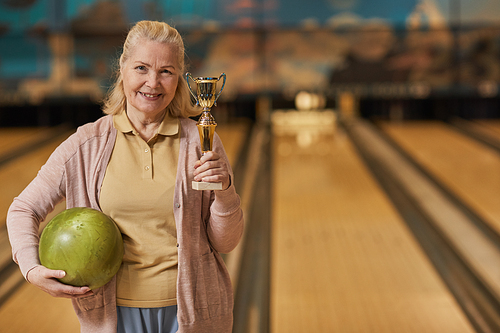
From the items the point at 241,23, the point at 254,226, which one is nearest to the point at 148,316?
the point at 254,226

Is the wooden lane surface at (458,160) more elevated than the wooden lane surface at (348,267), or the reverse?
the wooden lane surface at (458,160)

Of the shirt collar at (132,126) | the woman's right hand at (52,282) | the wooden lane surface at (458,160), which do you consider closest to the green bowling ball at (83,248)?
the woman's right hand at (52,282)

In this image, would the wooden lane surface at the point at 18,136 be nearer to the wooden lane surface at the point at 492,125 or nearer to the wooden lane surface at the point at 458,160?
the wooden lane surface at the point at 458,160

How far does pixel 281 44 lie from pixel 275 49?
91 mm

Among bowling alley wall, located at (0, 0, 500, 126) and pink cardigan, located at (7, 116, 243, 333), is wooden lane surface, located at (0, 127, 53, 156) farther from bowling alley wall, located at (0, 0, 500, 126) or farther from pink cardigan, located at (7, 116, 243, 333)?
pink cardigan, located at (7, 116, 243, 333)

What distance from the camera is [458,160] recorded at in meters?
4.36

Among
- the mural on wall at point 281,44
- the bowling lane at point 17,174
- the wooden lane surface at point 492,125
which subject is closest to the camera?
the bowling lane at point 17,174

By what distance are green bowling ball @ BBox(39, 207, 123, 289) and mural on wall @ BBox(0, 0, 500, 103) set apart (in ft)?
17.0

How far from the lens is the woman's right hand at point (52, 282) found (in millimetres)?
853

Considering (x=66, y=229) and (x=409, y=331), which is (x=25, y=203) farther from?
(x=409, y=331)

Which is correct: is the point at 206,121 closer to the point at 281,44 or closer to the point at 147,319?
the point at 147,319

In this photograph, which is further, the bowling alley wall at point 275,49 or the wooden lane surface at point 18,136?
the bowling alley wall at point 275,49

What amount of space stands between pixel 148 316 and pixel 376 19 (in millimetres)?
5722

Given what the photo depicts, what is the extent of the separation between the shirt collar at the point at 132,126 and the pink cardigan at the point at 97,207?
16 millimetres
